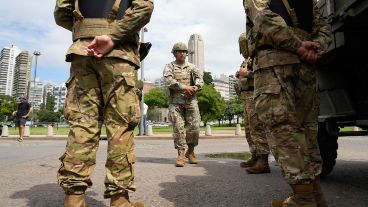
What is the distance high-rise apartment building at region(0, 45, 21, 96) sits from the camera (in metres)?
123

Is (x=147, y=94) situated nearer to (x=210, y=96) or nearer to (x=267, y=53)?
(x=210, y=96)

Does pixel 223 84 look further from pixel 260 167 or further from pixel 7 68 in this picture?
pixel 260 167

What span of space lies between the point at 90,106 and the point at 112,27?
2.02ft

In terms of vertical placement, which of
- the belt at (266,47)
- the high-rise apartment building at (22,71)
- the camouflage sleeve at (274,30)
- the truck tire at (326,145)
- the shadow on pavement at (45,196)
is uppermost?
the high-rise apartment building at (22,71)

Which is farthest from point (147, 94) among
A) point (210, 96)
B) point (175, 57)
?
point (175, 57)

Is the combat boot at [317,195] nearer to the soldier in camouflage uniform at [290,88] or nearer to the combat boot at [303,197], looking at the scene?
the soldier in camouflage uniform at [290,88]

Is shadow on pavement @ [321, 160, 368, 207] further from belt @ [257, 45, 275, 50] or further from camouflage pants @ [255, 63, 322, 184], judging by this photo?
belt @ [257, 45, 275, 50]

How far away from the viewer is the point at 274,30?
2607mm

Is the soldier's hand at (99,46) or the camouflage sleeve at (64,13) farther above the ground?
the camouflage sleeve at (64,13)

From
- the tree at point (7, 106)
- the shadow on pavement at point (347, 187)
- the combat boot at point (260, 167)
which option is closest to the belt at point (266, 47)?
the shadow on pavement at point (347, 187)

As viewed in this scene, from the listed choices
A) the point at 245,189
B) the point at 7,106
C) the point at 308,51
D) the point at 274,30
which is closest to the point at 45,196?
the point at 245,189

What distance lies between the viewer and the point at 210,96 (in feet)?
217

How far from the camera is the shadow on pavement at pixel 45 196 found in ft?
9.96

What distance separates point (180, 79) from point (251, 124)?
5.95ft
